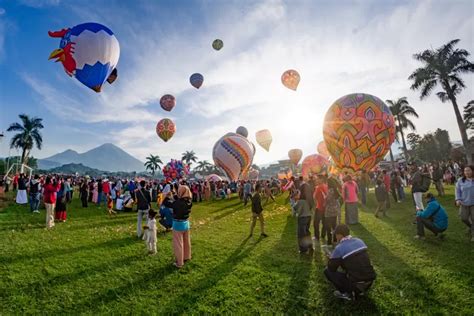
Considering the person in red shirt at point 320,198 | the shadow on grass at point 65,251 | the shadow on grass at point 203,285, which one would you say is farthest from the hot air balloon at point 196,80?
the shadow on grass at point 203,285

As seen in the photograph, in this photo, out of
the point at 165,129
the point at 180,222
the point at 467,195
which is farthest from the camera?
the point at 165,129

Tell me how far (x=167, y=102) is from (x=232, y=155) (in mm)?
10995

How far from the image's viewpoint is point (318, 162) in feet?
116

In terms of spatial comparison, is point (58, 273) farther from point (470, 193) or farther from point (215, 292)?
point (470, 193)

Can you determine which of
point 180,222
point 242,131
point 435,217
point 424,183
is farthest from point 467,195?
point 242,131

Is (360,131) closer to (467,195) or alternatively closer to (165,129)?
(467,195)

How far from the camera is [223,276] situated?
22.2ft

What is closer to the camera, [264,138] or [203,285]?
[203,285]

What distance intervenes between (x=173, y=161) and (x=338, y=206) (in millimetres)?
29153

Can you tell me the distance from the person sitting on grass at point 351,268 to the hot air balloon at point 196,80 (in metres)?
34.4

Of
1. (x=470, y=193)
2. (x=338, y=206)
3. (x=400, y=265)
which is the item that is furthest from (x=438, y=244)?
(x=338, y=206)

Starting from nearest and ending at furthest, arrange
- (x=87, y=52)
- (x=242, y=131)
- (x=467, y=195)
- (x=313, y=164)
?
(x=467, y=195), (x=87, y=52), (x=313, y=164), (x=242, y=131)

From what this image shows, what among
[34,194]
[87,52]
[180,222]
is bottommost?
[180,222]

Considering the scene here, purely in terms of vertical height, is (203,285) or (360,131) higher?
(360,131)
